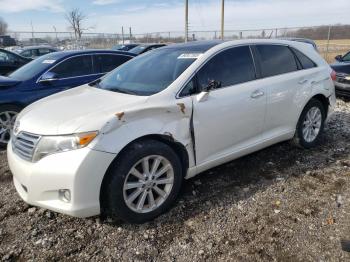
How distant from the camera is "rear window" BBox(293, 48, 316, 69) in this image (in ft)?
15.4

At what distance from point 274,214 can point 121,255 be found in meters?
1.54

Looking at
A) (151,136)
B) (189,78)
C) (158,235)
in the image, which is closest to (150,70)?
(189,78)

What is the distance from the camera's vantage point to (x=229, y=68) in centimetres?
381

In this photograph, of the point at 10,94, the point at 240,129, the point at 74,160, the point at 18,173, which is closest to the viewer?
the point at 74,160

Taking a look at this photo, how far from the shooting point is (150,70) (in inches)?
151

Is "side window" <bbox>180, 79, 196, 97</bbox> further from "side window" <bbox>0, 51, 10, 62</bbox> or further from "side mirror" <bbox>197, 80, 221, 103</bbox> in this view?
"side window" <bbox>0, 51, 10, 62</bbox>

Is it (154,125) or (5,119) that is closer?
(154,125)

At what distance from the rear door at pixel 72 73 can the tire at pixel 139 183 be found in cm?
327

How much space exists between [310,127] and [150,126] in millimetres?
2892

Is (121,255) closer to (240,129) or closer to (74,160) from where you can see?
(74,160)

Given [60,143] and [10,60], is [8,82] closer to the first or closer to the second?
[60,143]

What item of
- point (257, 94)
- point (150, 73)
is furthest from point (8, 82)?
point (257, 94)

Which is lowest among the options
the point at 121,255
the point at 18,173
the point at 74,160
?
the point at 121,255

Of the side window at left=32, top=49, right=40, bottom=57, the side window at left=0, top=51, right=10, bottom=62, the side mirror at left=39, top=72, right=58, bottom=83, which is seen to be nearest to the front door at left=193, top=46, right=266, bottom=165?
the side mirror at left=39, top=72, right=58, bottom=83
